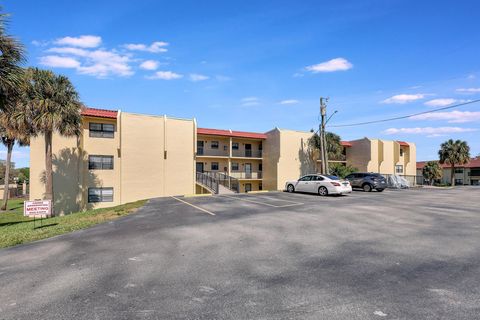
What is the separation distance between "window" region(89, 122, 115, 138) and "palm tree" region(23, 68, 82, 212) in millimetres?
3748

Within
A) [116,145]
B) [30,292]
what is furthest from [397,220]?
[116,145]

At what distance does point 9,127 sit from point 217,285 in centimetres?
2157

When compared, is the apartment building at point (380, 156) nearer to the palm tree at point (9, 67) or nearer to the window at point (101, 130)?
the window at point (101, 130)

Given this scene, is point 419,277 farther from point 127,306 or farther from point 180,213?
point 180,213

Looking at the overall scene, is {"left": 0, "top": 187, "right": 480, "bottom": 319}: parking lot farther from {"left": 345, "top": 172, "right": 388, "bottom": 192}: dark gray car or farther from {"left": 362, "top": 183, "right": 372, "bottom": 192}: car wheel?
{"left": 362, "top": 183, "right": 372, "bottom": 192}: car wheel

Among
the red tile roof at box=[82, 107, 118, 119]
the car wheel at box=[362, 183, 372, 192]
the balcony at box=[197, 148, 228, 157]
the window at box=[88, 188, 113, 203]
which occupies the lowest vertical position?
the window at box=[88, 188, 113, 203]

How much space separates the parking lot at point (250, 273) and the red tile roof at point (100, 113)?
16.8m

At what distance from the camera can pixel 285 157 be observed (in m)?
33.8

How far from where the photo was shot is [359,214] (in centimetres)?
1156

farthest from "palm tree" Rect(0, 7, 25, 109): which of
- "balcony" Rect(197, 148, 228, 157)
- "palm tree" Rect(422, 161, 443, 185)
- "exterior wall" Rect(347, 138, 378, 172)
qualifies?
"palm tree" Rect(422, 161, 443, 185)

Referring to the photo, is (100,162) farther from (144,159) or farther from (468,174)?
(468,174)

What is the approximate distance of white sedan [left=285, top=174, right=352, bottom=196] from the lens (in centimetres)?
1942

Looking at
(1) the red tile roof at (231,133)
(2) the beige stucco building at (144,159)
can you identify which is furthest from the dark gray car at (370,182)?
(1) the red tile roof at (231,133)

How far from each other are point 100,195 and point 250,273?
74.4 feet
